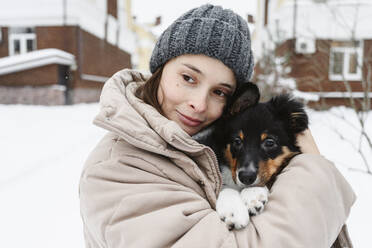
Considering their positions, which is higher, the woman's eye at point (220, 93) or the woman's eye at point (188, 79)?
the woman's eye at point (188, 79)

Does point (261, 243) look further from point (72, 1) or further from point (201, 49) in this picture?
point (72, 1)

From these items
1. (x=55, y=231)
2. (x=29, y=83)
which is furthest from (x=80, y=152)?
(x=29, y=83)

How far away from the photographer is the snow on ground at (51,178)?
344cm

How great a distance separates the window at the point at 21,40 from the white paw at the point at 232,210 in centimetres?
1485

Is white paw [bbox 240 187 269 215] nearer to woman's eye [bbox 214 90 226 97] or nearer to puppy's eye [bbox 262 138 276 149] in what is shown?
puppy's eye [bbox 262 138 276 149]

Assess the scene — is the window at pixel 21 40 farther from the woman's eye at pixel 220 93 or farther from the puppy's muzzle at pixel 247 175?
the puppy's muzzle at pixel 247 175

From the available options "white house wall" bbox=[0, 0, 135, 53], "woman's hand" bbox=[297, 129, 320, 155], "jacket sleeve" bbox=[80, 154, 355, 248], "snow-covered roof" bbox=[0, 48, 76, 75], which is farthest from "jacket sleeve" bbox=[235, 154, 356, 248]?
"white house wall" bbox=[0, 0, 135, 53]

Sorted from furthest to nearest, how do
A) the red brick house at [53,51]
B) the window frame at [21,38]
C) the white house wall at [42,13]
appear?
the window frame at [21,38] → the white house wall at [42,13] → the red brick house at [53,51]

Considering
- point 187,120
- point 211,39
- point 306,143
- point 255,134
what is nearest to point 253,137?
point 255,134

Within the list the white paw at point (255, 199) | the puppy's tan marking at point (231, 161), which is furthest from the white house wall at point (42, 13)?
the white paw at point (255, 199)

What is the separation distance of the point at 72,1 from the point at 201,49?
13371 mm

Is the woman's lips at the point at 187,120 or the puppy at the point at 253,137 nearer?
the woman's lips at the point at 187,120

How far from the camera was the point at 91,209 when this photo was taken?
1.19 metres

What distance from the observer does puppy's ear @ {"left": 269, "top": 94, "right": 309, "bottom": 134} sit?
6.51ft
